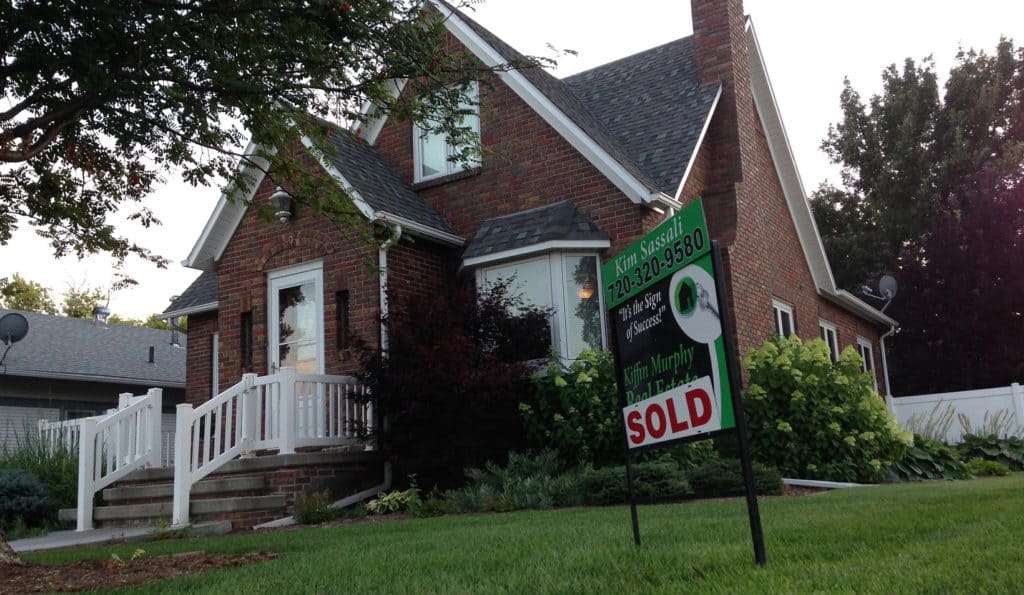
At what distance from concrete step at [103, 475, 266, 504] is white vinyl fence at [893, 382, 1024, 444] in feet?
42.8

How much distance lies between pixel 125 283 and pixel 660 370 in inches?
245

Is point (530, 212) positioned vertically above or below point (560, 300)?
above

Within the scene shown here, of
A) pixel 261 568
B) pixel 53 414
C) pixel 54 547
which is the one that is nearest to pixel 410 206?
pixel 54 547

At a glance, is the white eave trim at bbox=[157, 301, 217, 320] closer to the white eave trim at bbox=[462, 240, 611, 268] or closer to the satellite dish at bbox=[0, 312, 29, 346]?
the satellite dish at bbox=[0, 312, 29, 346]

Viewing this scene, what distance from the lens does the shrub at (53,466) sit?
1297 centimetres

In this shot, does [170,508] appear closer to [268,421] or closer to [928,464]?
[268,421]

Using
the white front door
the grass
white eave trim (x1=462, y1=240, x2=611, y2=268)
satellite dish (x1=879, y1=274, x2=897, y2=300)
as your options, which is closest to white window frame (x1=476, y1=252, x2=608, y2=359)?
white eave trim (x1=462, y1=240, x2=611, y2=268)

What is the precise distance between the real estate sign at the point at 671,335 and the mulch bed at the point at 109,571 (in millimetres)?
2990

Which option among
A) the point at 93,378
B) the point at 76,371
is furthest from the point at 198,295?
the point at 76,371

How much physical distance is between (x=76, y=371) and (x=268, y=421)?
1383 centimetres

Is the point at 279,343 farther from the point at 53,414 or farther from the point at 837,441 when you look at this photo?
the point at 53,414

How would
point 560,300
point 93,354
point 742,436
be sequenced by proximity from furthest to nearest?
1. point 93,354
2. point 560,300
3. point 742,436

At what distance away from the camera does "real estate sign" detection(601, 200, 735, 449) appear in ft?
14.5

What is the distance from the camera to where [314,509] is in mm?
9789
